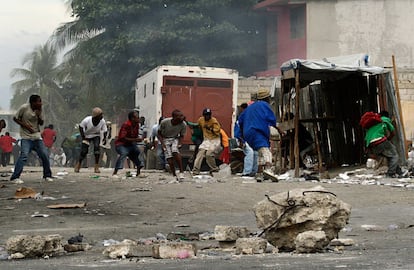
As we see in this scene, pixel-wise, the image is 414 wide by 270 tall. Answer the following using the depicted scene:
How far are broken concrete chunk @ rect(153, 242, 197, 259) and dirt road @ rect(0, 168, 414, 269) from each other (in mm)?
115

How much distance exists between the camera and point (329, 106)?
1881 cm

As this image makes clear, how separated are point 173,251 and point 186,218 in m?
3.45

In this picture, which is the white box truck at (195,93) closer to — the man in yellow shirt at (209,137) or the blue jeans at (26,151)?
the man in yellow shirt at (209,137)

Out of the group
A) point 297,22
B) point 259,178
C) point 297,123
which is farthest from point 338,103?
point 297,22

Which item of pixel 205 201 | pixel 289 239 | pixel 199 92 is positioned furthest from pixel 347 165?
pixel 289 239

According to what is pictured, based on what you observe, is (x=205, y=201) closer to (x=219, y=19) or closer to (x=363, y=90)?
(x=363, y=90)

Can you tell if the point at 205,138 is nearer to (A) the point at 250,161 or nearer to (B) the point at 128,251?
(A) the point at 250,161

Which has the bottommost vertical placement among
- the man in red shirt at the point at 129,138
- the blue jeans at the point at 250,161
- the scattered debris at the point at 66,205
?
the scattered debris at the point at 66,205

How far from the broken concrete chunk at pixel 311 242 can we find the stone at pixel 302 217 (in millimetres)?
322

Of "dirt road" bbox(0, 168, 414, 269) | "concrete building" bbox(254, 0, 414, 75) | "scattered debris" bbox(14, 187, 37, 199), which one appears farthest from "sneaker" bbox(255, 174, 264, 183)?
"concrete building" bbox(254, 0, 414, 75)

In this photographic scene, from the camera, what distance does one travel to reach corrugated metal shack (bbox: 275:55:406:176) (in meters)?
17.3

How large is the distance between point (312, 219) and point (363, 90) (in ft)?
39.0

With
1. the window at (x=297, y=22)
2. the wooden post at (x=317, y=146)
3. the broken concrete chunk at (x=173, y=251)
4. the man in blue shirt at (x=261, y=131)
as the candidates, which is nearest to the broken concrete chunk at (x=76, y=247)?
the broken concrete chunk at (x=173, y=251)

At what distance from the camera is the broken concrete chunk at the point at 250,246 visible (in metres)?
6.50
